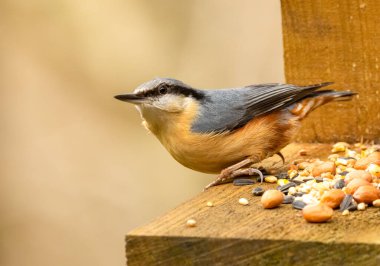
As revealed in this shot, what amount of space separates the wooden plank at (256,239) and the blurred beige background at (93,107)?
2901mm

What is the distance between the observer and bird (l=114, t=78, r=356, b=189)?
138 inches

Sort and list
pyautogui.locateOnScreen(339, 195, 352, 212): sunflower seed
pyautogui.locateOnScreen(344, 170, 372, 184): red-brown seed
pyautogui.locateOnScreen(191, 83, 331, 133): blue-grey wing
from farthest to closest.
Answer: pyautogui.locateOnScreen(191, 83, 331, 133): blue-grey wing
pyautogui.locateOnScreen(344, 170, 372, 184): red-brown seed
pyautogui.locateOnScreen(339, 195, 352, 212): sunflower seed

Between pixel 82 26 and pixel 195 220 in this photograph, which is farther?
pixel 82 26

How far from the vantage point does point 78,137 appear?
6.04m

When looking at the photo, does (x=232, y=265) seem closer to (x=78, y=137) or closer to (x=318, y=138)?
(x=318, y=138)

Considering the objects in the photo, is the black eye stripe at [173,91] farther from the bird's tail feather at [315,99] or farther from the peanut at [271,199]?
the peanut at [271,199]

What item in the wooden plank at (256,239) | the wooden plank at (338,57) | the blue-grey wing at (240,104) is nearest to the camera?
the wooden plank at (256,239)

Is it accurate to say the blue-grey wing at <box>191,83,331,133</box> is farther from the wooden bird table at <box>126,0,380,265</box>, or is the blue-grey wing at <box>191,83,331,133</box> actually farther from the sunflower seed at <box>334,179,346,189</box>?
the sunflower seed at <box>334,179,346,189</box>

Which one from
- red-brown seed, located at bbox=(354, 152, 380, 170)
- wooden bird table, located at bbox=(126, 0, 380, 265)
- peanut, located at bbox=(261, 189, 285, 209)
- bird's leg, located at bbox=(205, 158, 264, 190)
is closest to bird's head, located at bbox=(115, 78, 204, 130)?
bird's leg, located at bbox=(205, 158, 264, 190)

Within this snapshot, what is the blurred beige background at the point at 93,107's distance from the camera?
564 centimetres

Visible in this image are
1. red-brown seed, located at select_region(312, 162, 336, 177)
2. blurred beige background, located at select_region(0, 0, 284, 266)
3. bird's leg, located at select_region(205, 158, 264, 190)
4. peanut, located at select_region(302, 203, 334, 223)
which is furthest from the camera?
blurred beige background, located at select_region(0, 0, 284, 266)

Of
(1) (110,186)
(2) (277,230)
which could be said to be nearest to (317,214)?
(2) (277,230)

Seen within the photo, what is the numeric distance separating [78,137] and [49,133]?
218mm

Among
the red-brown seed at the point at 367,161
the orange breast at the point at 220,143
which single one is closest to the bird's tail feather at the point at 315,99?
the orange breast at the point at 220,143
